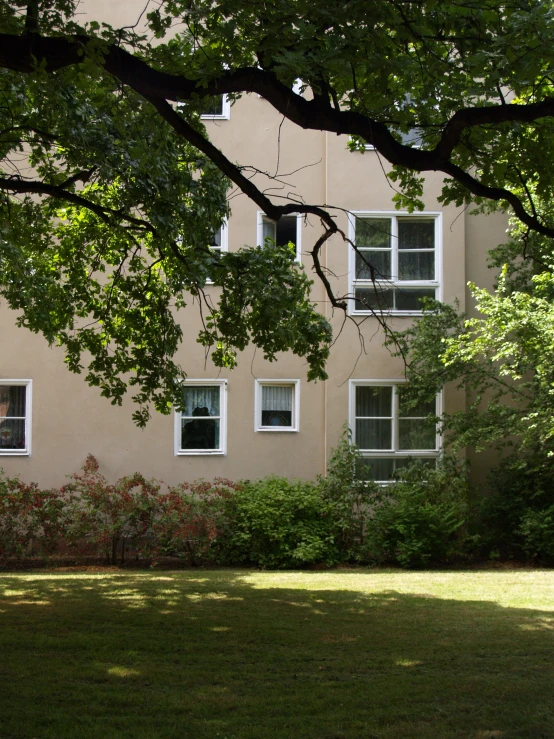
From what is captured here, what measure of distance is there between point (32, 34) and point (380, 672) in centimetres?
604

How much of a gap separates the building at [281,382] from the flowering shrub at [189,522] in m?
1.42

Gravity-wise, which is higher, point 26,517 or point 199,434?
point 199,434

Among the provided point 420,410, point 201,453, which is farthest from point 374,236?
point 201,453

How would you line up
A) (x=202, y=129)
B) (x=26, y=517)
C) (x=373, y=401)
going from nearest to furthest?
1. (x=202, y=129)
2. (x=26, y=517)
3. (x=373, y=401)

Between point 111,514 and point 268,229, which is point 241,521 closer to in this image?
point 111,514

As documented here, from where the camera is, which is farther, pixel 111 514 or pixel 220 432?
pixel 220 432

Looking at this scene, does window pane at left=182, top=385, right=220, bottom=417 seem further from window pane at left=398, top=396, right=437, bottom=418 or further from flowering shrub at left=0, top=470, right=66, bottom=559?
window pane at left=398, top=396, right=437, bottom=418

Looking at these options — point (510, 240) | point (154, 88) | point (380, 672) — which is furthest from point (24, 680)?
point (510, 240)

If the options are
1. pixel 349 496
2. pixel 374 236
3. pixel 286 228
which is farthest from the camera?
pixel 286 228

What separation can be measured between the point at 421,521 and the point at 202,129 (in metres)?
9.40

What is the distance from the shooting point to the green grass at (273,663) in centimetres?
572

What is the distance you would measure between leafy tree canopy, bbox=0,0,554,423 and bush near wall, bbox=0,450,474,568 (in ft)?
14.9

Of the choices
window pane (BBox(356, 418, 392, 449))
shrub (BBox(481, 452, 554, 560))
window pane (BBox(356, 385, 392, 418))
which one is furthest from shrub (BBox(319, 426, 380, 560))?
shrub (BBox(481, 452, 554, 560))

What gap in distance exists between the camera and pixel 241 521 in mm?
16594
